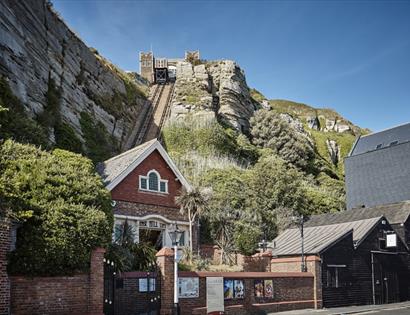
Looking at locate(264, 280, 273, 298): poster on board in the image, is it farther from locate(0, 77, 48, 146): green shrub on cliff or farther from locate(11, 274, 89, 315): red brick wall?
locate(0, 77, 48, 146): green shrub on cliff

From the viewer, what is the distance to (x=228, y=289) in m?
21.2

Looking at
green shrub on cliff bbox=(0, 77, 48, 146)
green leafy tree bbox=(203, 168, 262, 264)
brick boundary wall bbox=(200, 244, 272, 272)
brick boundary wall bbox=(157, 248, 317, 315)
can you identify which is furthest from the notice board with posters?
green shrub on cliff bbox=(0, 77, 48, 146)

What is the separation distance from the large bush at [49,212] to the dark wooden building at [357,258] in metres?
13.6

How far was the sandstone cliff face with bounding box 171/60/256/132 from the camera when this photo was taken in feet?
186

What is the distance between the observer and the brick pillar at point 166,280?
18656 mm

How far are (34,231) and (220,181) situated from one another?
25016mm

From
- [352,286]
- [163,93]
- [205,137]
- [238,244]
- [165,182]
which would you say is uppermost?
[163,93]

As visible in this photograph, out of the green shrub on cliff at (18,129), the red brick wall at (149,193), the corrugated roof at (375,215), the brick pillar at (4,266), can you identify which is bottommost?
the brick pillar at (4,266)

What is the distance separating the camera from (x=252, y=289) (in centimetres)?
2225

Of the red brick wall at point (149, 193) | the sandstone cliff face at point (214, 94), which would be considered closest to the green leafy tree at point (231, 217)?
the red brick wall at point (149, 193)

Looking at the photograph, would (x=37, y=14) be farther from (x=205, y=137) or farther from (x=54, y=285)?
(x=54, y=285)

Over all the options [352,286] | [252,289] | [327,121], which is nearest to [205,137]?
[352,286]

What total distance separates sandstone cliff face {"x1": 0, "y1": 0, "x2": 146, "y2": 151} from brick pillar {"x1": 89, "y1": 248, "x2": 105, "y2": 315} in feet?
63.3

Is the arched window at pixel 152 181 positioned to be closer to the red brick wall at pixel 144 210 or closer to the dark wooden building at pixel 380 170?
the red brick wall at pixel 144 210
